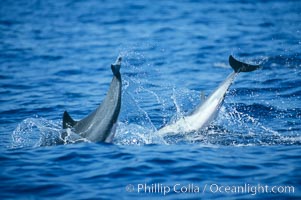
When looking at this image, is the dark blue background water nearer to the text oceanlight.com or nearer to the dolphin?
the text oceanlight.com

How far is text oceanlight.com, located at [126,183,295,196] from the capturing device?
31.0 feet

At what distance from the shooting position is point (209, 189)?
963 cm

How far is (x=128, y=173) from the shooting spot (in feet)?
34.4

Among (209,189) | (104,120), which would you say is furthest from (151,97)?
(209,189)

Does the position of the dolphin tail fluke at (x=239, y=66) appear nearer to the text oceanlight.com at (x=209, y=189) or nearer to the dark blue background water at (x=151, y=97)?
the dark blue background water at (x=151, y=97)

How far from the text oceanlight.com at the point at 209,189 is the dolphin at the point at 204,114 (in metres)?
3.58

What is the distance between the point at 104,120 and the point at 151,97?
18.4 feet

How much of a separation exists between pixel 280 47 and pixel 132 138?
13241 mm

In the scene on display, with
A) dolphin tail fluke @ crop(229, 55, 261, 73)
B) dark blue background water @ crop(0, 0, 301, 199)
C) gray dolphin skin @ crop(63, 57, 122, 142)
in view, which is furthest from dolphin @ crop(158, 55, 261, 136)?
gray dolphin skin @ crop(63, 57, 122, 142)

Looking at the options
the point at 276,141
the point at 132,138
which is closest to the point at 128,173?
the point at 132,138

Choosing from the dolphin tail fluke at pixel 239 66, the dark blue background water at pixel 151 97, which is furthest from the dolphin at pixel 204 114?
the dark blue background water at pixel 151 97

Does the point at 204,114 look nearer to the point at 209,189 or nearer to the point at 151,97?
the point at 151,97

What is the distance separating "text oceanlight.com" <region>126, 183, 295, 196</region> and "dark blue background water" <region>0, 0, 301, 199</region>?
3.3 inches

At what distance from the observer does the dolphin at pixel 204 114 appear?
44.2 ft
